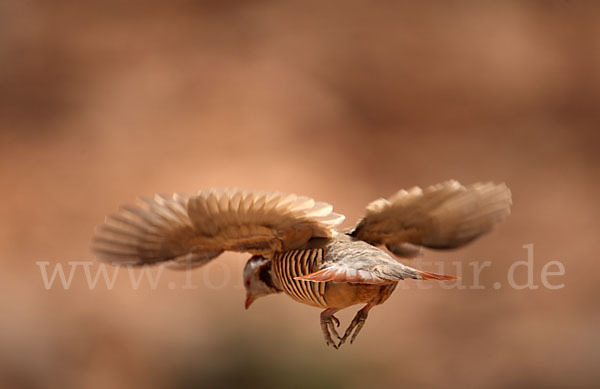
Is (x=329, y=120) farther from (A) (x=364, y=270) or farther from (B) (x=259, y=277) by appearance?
(A) (x=364, y=270)

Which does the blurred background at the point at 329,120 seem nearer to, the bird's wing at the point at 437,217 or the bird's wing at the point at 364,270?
the bird's wing at the point at 437,217

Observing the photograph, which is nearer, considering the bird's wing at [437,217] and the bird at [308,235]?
the bird at [308,235]

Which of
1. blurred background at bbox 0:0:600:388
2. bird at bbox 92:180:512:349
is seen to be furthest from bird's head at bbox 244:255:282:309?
blurred background at bbox 0:0:600:388

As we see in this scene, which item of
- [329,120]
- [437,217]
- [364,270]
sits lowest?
[364,270]

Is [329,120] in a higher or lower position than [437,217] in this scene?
higher

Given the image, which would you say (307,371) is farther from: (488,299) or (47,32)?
(47,32)

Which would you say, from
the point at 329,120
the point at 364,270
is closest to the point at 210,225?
the point at 364,270

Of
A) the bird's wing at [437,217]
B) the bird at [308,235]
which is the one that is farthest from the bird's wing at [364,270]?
the bird's wing at [437,217]

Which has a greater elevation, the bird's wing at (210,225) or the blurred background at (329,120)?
the blurred background at (329,120)
